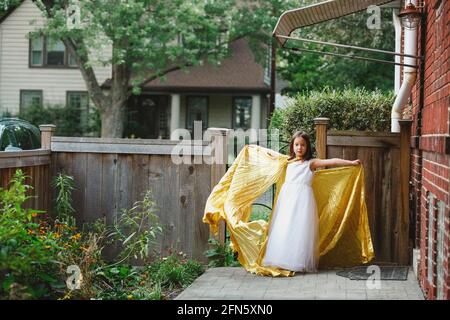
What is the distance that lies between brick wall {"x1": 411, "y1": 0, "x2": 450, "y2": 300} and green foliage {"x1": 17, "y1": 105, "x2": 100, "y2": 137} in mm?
23684

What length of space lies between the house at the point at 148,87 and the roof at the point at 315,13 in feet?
69.3

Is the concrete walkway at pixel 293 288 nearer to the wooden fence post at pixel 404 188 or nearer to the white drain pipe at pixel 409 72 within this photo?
the wooden fence post at pixel 404 188

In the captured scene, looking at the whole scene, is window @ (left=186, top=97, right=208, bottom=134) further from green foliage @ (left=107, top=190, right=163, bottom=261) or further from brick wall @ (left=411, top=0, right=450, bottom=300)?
brick wall @ (left=411, top=0, right=450, bottom=300)

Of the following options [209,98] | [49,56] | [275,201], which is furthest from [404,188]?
[49,56]

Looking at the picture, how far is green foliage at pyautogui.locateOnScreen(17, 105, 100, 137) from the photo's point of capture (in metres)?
30.8

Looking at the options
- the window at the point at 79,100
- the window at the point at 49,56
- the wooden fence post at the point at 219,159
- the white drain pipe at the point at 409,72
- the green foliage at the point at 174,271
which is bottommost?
the green foliage at the point at 174,271

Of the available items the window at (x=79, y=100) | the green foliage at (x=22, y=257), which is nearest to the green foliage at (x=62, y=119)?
the window at (x=79, y=100)

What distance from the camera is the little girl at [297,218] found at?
861cm

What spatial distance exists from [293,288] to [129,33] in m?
19.0

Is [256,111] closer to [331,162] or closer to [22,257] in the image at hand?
[331,162]

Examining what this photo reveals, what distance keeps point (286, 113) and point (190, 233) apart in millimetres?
2362

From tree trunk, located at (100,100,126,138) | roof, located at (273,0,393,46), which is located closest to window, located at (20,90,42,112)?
tree trunk, located at (100,100,126,138)
